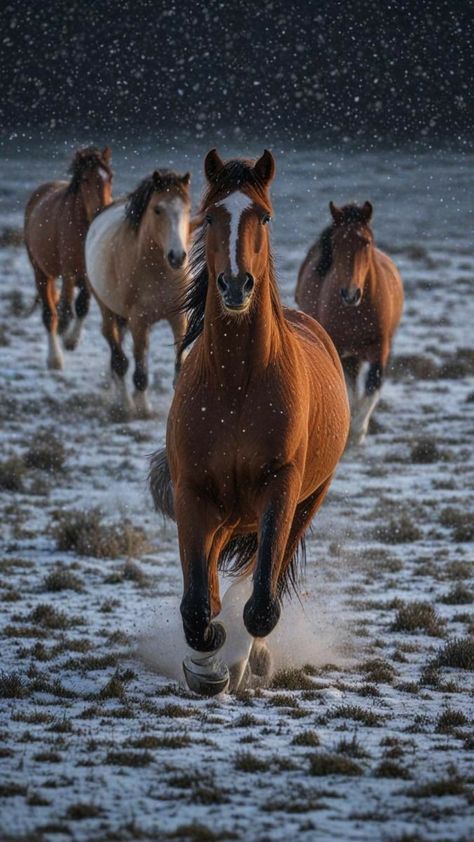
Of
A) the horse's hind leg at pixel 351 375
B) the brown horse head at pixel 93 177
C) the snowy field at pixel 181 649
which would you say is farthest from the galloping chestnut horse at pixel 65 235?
the horse's hind leg at pixel 351 375

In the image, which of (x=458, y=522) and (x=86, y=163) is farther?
(x=86, y=163)

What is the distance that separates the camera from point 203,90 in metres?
40.9

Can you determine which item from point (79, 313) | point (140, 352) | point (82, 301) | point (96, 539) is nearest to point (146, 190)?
point (140, 352)

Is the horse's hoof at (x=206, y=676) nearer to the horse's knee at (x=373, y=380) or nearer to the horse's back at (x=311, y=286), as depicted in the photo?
the horse's knee at (x=373, y=380)

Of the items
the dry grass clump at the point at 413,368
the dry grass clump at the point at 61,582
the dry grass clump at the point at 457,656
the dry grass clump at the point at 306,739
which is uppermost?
the dry grass clump at the point at 306,739

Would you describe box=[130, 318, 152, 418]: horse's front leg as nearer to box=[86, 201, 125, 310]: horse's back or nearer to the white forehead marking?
box=[86, 201, 125, 310]: horse's back

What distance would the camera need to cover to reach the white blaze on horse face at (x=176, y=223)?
1075 cm

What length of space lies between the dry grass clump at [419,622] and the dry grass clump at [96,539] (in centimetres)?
254

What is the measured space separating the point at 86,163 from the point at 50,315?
2.58 m

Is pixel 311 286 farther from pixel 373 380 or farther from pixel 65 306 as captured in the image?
pixel 65 306

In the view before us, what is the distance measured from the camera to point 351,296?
11.2 metres

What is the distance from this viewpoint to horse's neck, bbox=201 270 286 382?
491 centimetres

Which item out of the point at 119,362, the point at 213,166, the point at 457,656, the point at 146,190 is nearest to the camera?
the point at 213,166

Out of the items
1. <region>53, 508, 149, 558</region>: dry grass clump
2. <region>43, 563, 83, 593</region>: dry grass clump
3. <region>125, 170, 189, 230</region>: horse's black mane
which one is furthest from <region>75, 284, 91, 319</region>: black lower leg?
<region>43, 563, 83, 593</region>: dry grass clump
